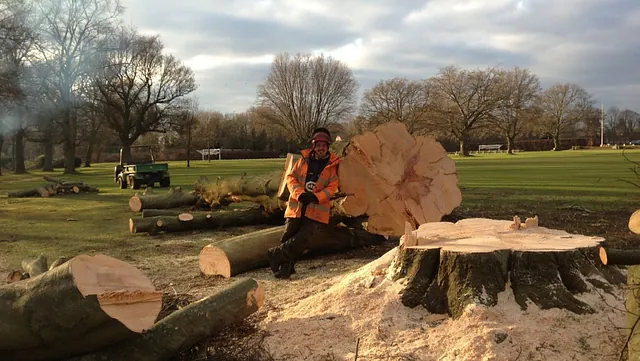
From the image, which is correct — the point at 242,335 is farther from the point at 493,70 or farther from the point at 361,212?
the point at 493,70

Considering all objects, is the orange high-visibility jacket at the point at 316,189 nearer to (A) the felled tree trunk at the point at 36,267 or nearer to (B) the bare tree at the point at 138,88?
(A) the felled tree trunk at the point at 36,267

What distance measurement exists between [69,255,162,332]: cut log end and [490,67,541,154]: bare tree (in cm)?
6037

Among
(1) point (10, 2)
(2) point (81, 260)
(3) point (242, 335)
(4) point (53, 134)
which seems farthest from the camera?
(4) point (53, 134)

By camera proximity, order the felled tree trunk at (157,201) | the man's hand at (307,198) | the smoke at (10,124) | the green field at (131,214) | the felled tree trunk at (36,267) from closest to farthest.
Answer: the felled tree trunk at (36,267)
the man's hand at (307,198)
the green field at (131,214)
the felled tree trunk at (157,201)
the smoke at (10,124)

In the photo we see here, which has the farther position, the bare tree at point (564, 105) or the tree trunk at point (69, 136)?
the bare tree at point (564, 105)

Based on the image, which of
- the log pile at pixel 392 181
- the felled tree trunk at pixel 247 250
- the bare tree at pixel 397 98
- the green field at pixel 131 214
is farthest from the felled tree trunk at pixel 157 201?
the bare tree at pixel 397 98

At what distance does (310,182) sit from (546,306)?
2.97 metres

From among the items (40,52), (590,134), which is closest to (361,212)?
(40,52)

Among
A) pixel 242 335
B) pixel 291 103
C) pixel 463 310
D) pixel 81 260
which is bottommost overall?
pixel 242 335

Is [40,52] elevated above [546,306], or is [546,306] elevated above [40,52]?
[40,52]

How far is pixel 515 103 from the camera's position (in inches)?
2421

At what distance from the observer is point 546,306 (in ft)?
10.6

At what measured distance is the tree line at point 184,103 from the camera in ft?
108

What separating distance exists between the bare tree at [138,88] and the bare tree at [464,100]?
29308mm
